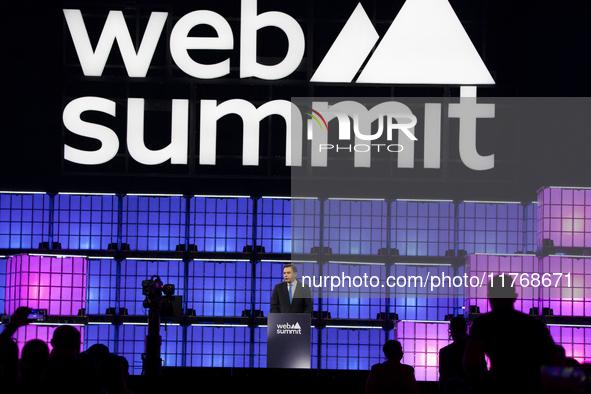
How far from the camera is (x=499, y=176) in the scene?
30.7 ft

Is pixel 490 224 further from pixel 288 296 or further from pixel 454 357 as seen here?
pixel 454 357

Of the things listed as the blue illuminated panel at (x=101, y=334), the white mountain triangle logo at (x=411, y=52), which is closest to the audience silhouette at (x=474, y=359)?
the blue illuminated panel at (x=101, y=334)

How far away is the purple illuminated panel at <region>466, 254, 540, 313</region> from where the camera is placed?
8797mm

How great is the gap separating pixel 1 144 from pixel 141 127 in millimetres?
1752

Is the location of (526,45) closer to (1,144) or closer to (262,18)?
(262,18)

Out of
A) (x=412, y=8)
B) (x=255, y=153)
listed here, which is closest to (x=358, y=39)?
(x=412, y=8)

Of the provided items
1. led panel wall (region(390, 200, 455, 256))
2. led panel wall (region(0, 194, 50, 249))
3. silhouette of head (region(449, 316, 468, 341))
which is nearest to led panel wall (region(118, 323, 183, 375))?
led panel wall (region(0, 194, 50, 249))

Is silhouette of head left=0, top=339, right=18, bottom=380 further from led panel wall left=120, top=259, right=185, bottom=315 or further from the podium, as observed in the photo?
led panel wall left=120, top=259, right=185, bottom=315

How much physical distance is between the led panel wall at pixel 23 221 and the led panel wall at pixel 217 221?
179 cm

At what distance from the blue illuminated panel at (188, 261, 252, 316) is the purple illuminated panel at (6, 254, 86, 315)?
133 centimetres

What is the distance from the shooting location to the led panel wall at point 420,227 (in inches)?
360

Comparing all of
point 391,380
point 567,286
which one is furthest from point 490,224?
point 391,380

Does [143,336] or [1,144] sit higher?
[1,144]

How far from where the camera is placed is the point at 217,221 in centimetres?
908
